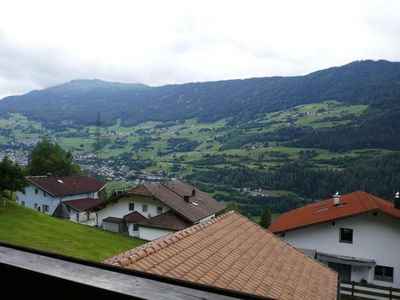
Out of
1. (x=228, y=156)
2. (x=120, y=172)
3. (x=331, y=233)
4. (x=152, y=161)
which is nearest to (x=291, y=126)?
(x=228, y=156)

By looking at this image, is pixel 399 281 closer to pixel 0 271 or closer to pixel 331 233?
pixel 331 233

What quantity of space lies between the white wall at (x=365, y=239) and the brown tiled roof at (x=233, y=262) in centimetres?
1466

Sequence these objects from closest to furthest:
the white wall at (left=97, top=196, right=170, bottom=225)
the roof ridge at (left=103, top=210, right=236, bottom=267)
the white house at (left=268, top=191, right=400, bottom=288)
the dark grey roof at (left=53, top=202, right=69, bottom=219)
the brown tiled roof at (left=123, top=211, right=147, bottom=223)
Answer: the roof ridge at (left=103, top=210, right=236, bottom=267) → the white house at (left=268, top=191, right=400, bottom=288) → the brown tiled roof at (left=123, top=211, right=147, bottom=223) → the white wall at (left=97, top=196, right=170, bottom=225) → the dark grey roof at (left=53, top=202, right=69, bottom=219)

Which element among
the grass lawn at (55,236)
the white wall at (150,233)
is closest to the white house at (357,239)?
the grass lawn at (55,236)

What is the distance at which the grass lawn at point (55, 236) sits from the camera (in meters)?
26.1

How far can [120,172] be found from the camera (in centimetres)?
14062

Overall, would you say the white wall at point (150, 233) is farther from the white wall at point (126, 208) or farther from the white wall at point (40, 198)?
the white wall at point (40, 198)

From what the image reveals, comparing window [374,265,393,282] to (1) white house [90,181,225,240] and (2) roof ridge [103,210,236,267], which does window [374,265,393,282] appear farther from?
(2) roof ridge [103,210,236,267]

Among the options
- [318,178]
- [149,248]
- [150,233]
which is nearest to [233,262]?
[149,248]

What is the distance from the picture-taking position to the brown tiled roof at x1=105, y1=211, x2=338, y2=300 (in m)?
7.59

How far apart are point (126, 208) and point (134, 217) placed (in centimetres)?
267

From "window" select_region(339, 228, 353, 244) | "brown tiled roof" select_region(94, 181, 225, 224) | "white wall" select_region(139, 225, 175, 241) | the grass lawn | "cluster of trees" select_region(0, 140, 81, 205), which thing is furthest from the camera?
"cluster of trees" select_region(0, 140, 81, 205)

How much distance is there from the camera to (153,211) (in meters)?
41.7

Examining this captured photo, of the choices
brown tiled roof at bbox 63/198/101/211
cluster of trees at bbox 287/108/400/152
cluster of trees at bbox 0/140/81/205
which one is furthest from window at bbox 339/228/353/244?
cluster of trees at bbox 287/108/400/152
